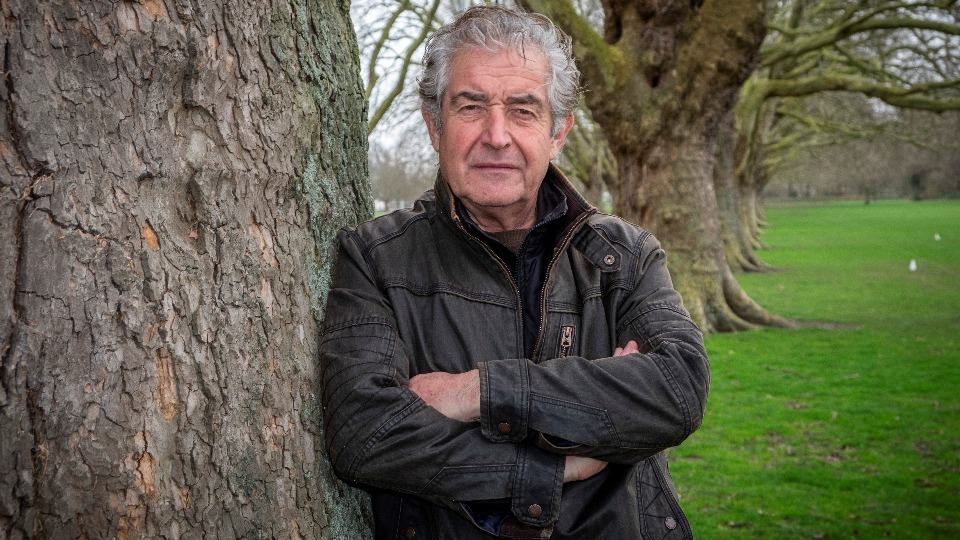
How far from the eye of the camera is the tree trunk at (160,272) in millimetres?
1621

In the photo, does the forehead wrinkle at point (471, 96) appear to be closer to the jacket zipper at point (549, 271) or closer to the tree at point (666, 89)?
the jacket zipper at point (549, 271)

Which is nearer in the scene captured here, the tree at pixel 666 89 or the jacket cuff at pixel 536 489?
the jacket cuff at pixel 536 489

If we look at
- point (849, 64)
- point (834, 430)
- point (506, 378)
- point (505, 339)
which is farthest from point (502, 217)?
point (849, 64)

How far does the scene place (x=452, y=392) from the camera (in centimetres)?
214

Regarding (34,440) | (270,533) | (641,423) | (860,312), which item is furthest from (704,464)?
(860,312)

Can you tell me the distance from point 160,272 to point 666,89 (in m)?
8.48

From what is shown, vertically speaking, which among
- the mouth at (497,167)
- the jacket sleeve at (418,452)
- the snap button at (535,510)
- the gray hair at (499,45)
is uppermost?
the gray hair at (499,45)

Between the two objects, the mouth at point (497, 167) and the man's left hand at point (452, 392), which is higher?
the mouth at point (497, 167)

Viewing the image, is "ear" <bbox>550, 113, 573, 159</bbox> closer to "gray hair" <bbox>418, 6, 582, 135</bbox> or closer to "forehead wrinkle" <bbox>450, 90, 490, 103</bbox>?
"gray hair" <bbox>418, 6, 582, 135</bbox>

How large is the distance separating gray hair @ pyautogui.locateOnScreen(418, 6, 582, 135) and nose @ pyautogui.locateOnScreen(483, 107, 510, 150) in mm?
172

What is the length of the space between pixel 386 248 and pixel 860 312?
537 inches

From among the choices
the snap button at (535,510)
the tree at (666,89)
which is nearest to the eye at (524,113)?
the snap button at (535,510)

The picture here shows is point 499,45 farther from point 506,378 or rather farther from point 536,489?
point 536,489

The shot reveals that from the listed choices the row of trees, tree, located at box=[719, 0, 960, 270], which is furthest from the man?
tree, located at box=[719, 0, 960, 270]
